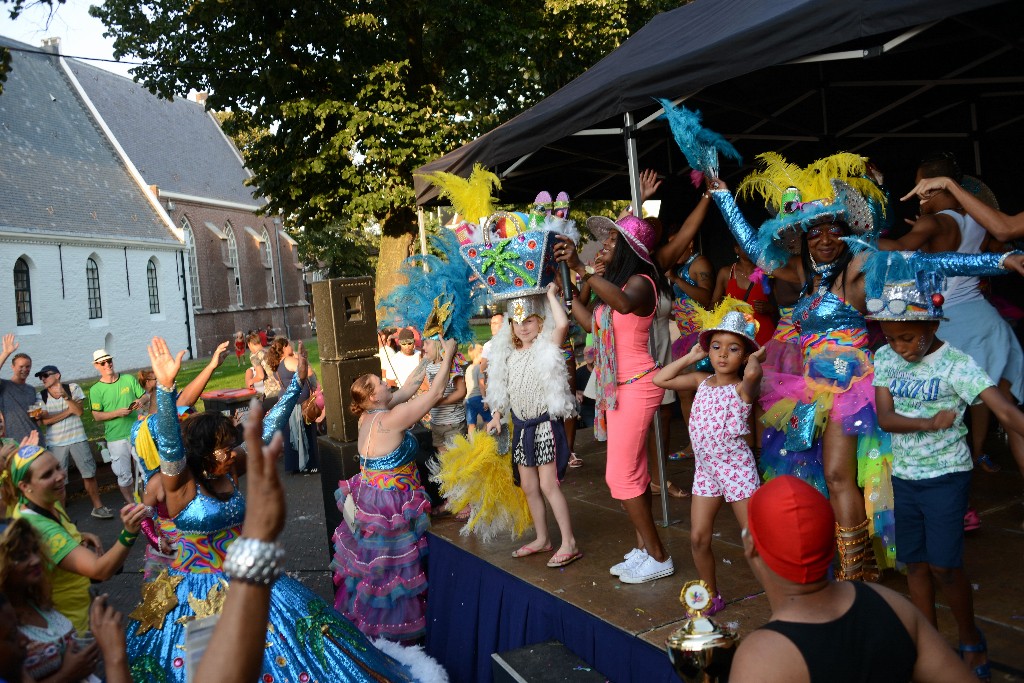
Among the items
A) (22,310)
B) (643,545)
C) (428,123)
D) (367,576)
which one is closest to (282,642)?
(367,576)

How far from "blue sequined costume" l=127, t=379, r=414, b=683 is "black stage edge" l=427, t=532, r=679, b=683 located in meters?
0.81

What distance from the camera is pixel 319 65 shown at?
13484mm

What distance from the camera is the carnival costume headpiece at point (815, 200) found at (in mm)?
3430

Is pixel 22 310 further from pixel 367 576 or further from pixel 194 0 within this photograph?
pixel 367 576

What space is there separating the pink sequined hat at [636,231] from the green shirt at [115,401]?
633 cm

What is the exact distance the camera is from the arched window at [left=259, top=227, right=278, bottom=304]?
1745 inches

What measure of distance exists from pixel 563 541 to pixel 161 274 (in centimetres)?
3476

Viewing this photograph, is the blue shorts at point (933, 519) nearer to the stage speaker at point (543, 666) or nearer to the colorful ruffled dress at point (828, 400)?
the colorful ruffled dress at point (828, 400)

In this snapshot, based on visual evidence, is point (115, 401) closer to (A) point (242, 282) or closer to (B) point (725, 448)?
(B) point (725, 448)

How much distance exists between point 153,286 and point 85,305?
4.47m

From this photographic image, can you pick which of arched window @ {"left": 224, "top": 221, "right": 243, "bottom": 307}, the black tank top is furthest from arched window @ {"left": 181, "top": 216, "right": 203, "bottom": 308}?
the black tank top

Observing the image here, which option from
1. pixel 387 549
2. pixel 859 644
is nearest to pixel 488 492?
pixel 387 549

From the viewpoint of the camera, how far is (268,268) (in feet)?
146

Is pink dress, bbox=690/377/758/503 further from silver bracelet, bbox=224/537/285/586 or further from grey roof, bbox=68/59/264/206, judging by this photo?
grey roof, bbox=68/59/264/206
